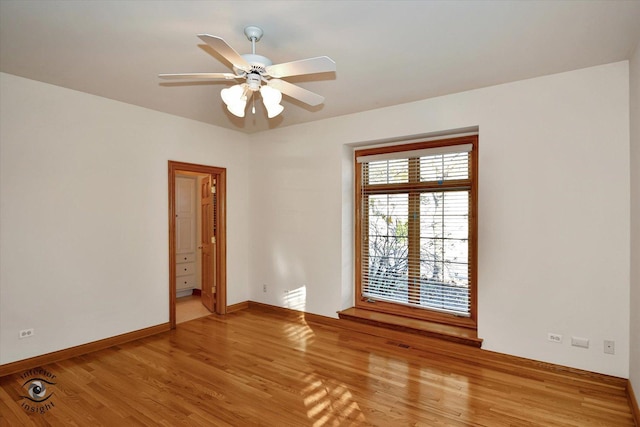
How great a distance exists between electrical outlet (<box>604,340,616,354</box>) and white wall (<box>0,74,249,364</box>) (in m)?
4.69

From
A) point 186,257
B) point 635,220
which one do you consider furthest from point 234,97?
point 186,257

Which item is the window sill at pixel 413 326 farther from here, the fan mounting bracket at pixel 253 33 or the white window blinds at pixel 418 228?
the fan mounting bracket at pixel 253 33

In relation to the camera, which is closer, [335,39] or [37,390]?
[335,39]

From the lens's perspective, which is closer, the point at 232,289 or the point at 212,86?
the point at 212,86

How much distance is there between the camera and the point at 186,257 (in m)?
6.25

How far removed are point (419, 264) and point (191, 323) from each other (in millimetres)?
3153

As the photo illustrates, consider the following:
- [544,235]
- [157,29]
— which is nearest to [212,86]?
[157,29]

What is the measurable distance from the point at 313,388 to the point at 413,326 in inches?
58.4

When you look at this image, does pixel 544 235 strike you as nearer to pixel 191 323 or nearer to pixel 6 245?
pixel 191 323

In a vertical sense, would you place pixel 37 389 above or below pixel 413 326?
below

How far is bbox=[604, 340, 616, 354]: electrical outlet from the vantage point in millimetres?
2930

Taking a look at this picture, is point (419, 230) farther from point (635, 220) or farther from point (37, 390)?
point (37, 390)

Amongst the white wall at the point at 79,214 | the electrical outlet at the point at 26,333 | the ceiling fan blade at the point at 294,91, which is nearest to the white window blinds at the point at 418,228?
the ceiling fan blade at the point at 294,91

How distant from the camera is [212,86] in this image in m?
3.53
